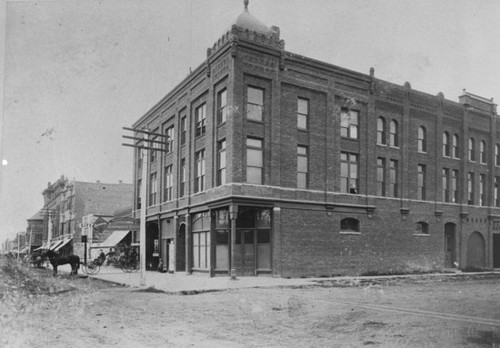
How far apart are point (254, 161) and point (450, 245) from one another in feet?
55.8

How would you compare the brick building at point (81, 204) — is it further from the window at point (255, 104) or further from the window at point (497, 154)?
the window at point (497, 154)

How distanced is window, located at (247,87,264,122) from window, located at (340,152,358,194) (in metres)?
6.01

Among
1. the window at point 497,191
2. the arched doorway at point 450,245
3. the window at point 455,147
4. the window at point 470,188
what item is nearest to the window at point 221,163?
the arched doorway at point 450,245

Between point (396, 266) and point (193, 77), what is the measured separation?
16.8 m

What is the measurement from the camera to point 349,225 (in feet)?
92.8

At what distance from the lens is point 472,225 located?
114 feet

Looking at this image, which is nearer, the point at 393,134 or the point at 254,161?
the point at 254,161

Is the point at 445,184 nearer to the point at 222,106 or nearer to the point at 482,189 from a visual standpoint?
the point at 482,189

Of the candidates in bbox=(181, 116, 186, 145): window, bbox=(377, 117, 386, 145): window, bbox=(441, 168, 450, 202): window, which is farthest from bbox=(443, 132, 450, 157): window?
bbox=(181, 116, 186, 145): window

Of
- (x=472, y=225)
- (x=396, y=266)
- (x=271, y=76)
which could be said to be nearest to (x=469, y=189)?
(x=472, y=225)

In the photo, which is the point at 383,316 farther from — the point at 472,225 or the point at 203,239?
the point at 472,225

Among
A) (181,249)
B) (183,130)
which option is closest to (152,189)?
(183,130)

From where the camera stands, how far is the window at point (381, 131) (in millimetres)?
30430

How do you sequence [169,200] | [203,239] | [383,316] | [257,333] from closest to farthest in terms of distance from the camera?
1. [257,333]
2. [383,316]
3. [203,239]
4. [169,200]
